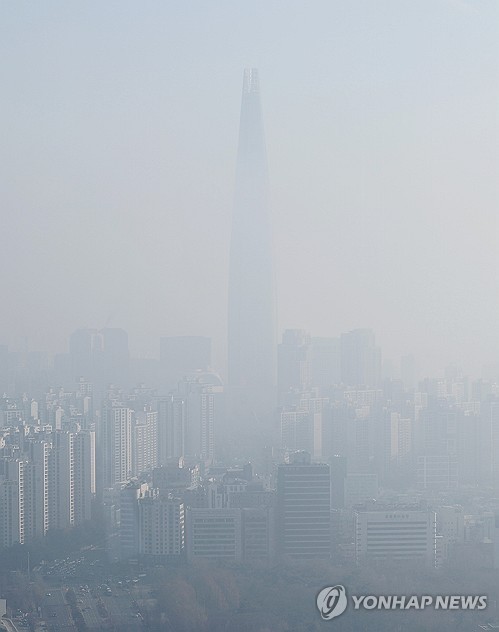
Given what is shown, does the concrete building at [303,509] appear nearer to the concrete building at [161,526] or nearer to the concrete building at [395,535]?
the concrete building at [395,535]

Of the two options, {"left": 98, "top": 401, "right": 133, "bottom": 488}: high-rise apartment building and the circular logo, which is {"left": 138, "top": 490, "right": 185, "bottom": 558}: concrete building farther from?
the circular logo

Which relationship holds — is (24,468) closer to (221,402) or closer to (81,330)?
(81,330)

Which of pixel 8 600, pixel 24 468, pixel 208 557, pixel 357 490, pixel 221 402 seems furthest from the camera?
pixel 221 402

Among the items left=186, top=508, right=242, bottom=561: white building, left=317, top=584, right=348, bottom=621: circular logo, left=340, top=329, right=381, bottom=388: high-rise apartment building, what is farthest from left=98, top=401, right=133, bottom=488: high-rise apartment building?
left=317, top=584, right=348, bottom=621: circular logo

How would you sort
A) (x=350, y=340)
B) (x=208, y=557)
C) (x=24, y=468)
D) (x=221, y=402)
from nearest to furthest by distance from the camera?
(x=208, y=557)
(x=24, y=468)
(x=350, y=340)
(x=221, y=402)

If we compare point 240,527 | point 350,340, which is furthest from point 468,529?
point 350,340

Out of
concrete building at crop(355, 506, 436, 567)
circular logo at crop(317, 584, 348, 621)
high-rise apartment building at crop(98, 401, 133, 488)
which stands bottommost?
circular logo at crop(317, 584, 348, 621)

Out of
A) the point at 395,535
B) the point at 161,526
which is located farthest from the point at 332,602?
→ the point at 161,526

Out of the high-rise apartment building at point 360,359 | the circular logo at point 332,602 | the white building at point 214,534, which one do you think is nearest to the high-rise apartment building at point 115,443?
the white building at point 214,534
